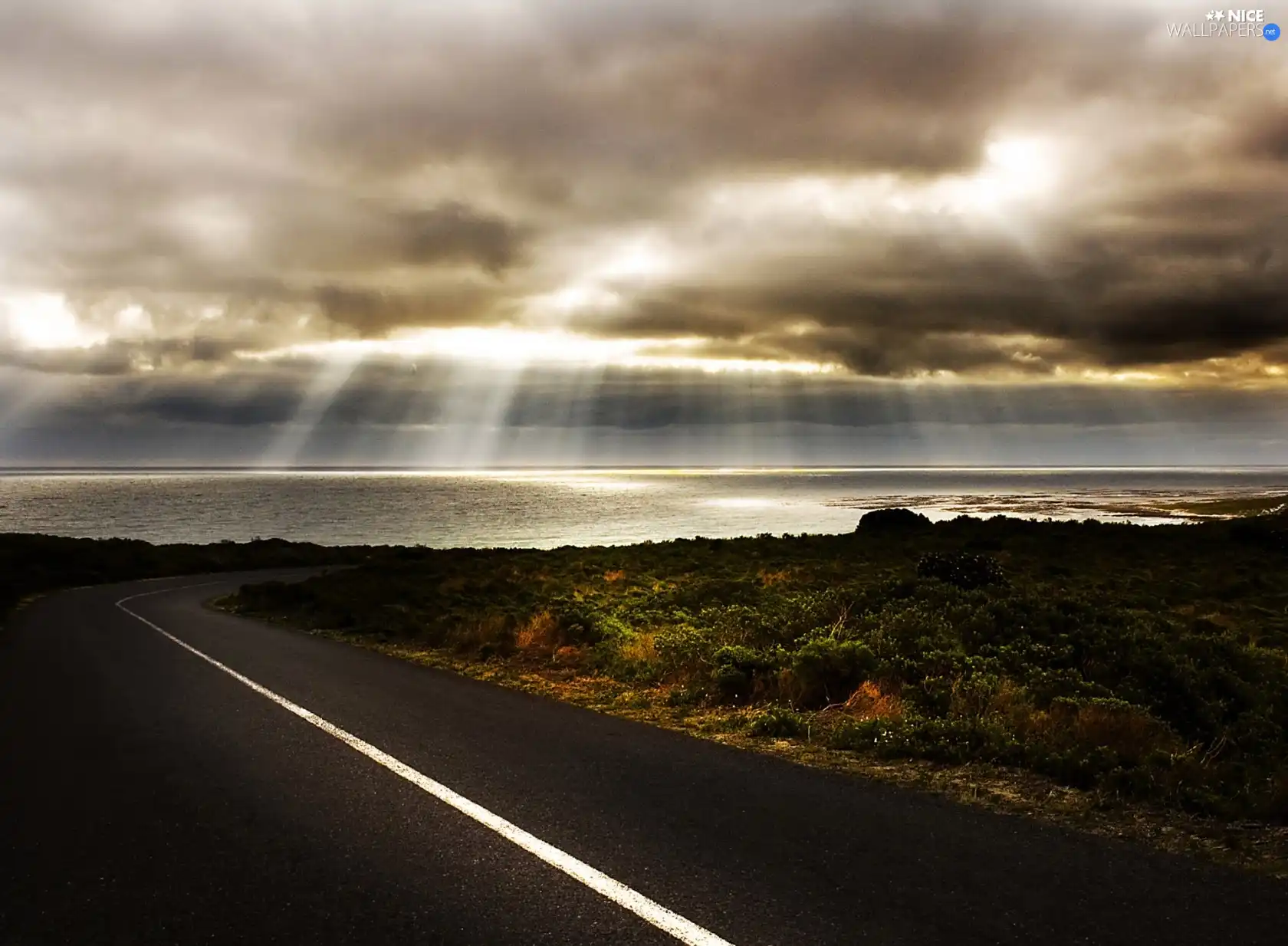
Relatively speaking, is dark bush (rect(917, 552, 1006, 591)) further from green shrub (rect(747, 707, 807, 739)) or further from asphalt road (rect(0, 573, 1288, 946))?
asphalt road (rect(0, 573, 1288, 946))

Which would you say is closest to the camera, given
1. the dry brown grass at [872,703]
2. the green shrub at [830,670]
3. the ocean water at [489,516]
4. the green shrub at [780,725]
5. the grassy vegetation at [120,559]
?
the green shrub at [780,725]

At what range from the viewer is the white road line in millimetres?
4457

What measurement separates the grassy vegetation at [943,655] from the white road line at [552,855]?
153 inches

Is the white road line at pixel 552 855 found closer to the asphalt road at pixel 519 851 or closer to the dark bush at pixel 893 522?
the asphalt road at pixel 519 851

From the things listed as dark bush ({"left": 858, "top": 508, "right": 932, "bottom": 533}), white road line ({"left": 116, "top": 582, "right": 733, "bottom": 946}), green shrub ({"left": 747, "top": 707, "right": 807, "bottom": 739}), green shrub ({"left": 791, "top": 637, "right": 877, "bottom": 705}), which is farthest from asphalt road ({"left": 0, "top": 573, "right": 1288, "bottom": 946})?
dark bush ({"left": 858, "top": 508, "right": 932, "bottom": 533})

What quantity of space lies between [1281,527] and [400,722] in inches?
1710

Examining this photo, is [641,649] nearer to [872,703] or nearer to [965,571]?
[872,703]

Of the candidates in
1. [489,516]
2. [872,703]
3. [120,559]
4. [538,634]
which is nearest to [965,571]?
[872,703]

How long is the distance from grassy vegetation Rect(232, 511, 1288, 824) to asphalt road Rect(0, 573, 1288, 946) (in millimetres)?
1728

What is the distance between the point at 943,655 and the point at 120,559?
54131 mm

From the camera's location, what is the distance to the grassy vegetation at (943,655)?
27.3 ft

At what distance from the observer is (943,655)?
11844 mm

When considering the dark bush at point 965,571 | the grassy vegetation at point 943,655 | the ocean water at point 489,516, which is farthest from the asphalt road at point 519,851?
the ocean water at point 489,516

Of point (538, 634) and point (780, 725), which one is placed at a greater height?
point (780, 725)
